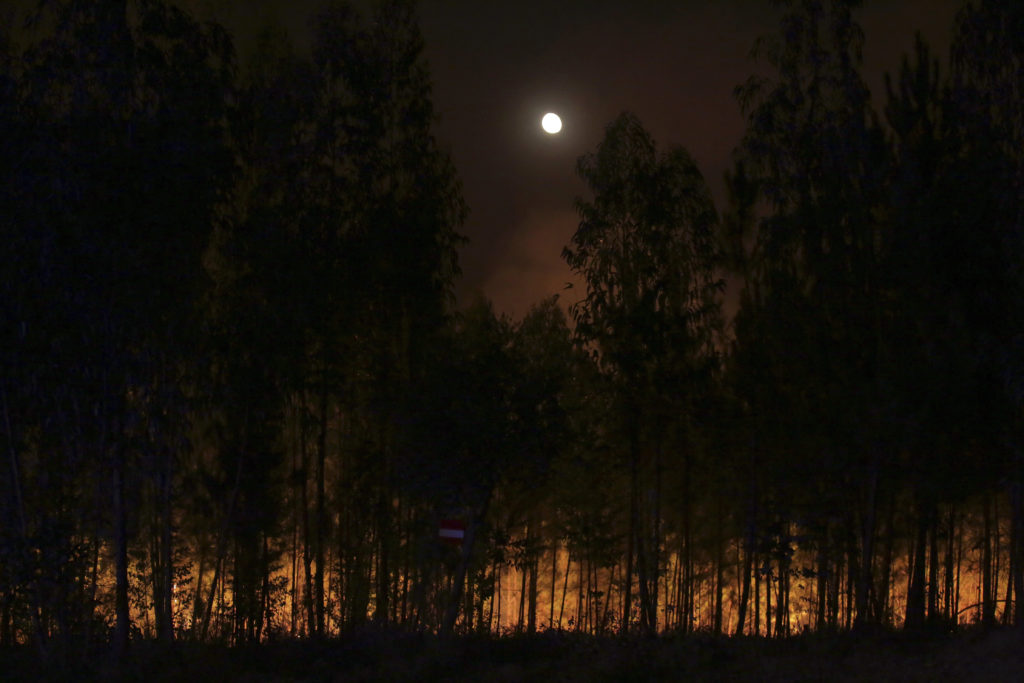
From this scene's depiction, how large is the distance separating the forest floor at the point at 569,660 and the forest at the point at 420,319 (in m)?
0.96

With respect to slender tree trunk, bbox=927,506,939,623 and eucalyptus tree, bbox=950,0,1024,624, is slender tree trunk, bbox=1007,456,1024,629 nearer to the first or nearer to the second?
eucalyptus tree, bbox=950,0,1024,624

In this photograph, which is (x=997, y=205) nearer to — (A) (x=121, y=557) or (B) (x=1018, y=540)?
(B) (x=1018, y=540)

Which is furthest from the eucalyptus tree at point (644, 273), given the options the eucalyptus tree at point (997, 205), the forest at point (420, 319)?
the eucalyptus tree at point (997, 205)

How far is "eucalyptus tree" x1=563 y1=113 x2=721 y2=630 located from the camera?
1694 cm

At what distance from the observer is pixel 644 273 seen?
16984 mm

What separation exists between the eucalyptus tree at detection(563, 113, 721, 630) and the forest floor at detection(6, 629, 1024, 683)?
16.3 feet

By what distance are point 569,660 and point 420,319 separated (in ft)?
27.8

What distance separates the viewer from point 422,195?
718 inches

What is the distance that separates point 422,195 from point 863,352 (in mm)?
8941

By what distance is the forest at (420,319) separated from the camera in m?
11.1

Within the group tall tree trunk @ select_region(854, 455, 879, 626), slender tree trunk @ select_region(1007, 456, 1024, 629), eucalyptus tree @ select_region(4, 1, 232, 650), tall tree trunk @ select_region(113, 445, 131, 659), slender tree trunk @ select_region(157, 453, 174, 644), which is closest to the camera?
eucalyptus tree @ select_region(4, 1, 232, 650)

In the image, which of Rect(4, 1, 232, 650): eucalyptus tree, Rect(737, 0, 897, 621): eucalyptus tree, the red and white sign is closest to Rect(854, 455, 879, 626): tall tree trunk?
Rect(737, 0, 897, 621): eucalyptus tree

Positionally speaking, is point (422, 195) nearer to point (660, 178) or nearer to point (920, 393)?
point (660, 178)

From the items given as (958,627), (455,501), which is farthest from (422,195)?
(958,627)
